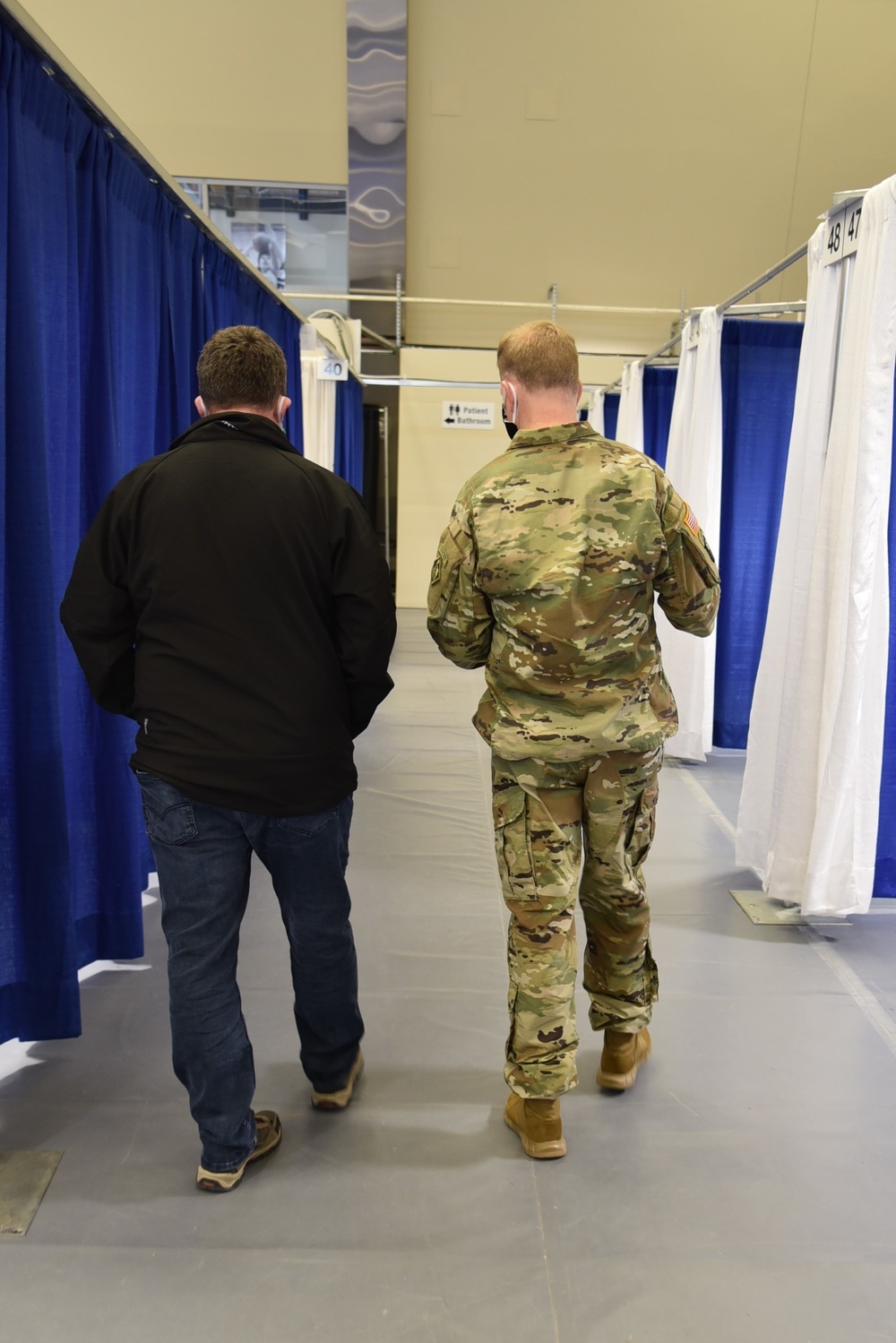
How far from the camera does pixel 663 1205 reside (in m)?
1.48

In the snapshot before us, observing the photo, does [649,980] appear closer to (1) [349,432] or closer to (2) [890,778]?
(2) [890,778]

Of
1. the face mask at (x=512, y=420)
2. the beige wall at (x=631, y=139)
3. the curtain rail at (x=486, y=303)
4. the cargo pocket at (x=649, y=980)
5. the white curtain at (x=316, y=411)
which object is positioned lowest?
the cargo pocket at (x=649, y=980)

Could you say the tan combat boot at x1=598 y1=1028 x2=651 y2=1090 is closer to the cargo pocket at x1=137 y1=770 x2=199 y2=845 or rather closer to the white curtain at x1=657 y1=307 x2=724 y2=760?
the cargo pocket at x1=137 y1=770 x2=199 y2=845

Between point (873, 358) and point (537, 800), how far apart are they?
1.49 metres

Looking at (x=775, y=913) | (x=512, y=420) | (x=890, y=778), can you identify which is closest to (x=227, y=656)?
(x=512, y=420)

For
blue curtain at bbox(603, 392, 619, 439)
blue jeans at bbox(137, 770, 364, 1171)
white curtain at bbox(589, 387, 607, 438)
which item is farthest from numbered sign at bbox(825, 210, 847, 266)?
blue curtain at bbox(603, 392, 619, 439)

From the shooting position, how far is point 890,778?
8.25 ft

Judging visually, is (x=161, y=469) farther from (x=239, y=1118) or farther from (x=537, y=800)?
(x=239, y=1118)

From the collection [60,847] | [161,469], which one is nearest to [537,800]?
[161,469]

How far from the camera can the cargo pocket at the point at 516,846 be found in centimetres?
154

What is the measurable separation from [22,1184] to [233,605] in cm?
103

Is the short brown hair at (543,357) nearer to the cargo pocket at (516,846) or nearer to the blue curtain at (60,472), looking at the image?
the cargo pocket at (516,846)

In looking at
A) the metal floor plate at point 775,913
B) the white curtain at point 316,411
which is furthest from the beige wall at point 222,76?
the metal floor plate at point 775,913

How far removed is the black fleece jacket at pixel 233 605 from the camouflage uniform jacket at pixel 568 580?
7.3 inches
